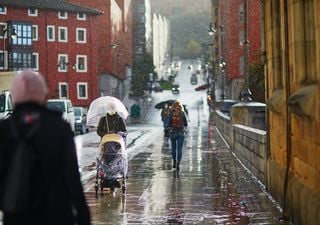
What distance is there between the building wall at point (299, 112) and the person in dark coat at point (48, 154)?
3.76 m

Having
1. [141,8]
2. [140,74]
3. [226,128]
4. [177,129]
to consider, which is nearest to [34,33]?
[140,74]

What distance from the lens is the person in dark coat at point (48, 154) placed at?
13.4 feet

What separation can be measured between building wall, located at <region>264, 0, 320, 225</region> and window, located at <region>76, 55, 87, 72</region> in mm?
70348

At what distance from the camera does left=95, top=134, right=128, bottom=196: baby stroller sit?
513 inches

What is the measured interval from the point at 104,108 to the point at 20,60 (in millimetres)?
65082

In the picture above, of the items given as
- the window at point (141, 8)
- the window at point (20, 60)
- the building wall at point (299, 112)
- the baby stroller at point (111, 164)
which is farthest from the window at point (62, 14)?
the building wall at point (299, 112)

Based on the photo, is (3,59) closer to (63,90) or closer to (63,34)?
(63,90)

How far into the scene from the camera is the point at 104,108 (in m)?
14.2

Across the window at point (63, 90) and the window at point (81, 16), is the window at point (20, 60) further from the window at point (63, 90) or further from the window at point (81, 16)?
the window at point (81, 16)

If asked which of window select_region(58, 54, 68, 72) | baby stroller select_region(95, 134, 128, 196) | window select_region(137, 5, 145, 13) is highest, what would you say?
window select_region(137, 5, 145, 13)

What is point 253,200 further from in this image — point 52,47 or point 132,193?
point 52,47

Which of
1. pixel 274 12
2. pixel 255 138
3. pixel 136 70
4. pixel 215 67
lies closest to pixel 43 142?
pixel 274 12

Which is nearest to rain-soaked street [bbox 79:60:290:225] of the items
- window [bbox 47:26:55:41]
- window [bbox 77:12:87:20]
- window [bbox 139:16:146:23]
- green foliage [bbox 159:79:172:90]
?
window [bbox 47:26:55:41]

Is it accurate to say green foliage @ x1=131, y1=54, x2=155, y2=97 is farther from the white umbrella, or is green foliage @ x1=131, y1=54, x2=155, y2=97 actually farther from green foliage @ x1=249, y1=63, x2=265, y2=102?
the white umbrella
